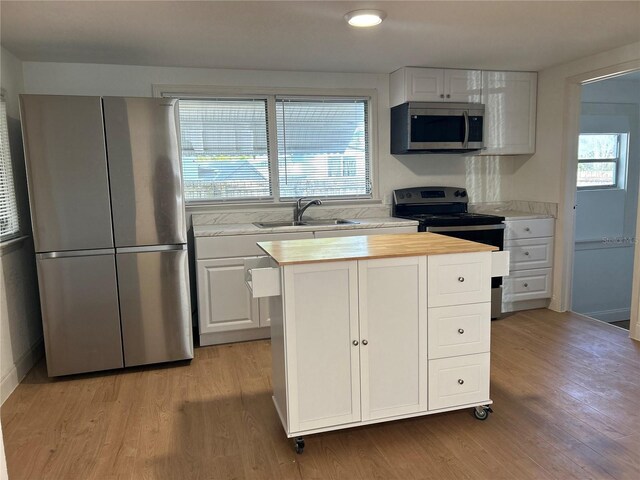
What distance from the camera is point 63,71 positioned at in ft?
11.4

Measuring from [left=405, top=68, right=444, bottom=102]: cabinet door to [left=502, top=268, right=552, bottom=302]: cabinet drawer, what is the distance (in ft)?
5.45

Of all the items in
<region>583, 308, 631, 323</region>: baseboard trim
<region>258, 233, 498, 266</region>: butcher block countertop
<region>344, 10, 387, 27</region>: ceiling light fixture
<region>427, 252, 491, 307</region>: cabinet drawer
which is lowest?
<region>583, 308, 631, 323</region>: baseboard trim

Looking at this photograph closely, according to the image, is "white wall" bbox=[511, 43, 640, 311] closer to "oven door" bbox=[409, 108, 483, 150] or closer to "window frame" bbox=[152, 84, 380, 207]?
"oven door" bbox=[409, 108, 483, 150]

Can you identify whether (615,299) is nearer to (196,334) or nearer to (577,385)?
(577,385)

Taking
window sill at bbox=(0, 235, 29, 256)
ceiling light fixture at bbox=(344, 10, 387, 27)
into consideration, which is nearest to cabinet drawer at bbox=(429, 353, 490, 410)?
ceiling light fixture at bbox=(344, 10, 387, 27)

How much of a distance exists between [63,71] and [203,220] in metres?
1.48

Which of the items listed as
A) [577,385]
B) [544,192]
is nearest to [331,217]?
[544,192]

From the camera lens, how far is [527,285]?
4133mm

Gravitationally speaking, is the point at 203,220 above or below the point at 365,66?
below

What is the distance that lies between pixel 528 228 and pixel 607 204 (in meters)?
1.60

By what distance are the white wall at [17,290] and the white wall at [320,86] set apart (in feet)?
0.92

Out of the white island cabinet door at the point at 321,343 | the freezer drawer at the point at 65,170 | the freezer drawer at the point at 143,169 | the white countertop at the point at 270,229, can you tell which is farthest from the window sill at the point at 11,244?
the white island cabinet door at the point at 321,343

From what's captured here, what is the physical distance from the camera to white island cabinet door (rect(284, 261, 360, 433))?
6.59ft

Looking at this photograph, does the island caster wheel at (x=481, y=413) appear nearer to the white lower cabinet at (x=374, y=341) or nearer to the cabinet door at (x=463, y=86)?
the white lower cabinet at (x=374, y=341)
